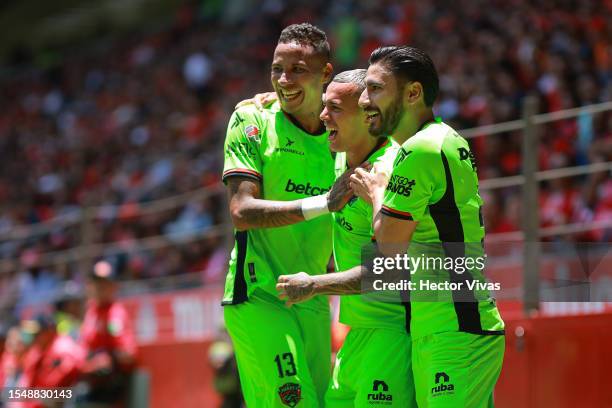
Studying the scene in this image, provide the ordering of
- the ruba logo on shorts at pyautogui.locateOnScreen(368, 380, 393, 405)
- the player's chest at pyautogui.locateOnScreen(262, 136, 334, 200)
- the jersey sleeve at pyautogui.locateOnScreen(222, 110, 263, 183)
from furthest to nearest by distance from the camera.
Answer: the player's chest at pyautogui.locateOnScreen(262, 136, 334, 200), the jersey sleeve at pyautogui.locateOnScreen(222, 110, 263, 183), the ruba logo on shorts at pyautogui.locateOnScreen(368, 380, 393, 405)

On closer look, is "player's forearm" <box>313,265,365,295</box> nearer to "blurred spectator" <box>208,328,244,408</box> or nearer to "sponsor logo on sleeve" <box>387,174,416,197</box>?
"sponsor logo on sleeve" <box>387,174,416,197</box>

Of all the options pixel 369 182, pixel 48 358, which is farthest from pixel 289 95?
pixel 48 358

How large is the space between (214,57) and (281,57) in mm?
17008

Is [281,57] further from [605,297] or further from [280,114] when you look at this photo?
[605,297]

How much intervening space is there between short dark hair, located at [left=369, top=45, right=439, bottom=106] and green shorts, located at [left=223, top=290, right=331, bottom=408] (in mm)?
1481

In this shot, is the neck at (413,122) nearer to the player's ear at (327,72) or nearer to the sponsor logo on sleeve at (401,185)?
the sponsor logo on sleeve at (401,185)

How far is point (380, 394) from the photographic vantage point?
4727mm

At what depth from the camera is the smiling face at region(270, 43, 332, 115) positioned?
5.54m

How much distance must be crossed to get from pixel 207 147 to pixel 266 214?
13.5m

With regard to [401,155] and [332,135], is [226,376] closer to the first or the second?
[332,135]

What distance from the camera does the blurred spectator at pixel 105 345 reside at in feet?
32.6

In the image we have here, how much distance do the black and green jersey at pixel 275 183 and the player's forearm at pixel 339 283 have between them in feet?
2.47

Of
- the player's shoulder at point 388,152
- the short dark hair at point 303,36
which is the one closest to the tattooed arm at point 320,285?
the player's shoulder at point 388,152

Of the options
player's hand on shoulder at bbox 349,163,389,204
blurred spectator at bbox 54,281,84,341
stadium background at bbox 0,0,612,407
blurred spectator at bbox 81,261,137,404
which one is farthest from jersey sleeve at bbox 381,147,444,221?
blurred spectator at bbox 54,281,84,341
